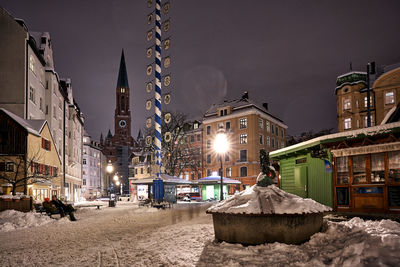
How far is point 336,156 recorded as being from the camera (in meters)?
14.3

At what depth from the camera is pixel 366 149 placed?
13.0 meters

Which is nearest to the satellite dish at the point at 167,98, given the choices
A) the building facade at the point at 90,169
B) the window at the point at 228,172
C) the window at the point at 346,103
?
the window at the point at 346,103

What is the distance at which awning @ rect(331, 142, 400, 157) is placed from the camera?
12196mm

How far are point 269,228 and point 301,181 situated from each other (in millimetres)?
11090

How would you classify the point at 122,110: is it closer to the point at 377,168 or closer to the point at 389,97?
the point at 389,97

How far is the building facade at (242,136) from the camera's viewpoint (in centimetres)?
5288

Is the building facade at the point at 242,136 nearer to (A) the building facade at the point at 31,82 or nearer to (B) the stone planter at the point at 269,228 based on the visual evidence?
(A) the building facade at the point at 31,82

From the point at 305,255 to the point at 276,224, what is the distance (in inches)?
38.2

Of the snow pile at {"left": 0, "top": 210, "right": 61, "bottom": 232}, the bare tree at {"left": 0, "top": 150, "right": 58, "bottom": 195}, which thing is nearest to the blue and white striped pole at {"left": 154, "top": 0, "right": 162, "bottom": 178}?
the bare tree at {"left": 0, "top": 150, "right": 58, "bottom": 195}

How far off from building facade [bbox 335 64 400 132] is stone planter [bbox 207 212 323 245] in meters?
37.0

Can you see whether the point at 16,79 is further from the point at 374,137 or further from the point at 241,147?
the point at 241,147

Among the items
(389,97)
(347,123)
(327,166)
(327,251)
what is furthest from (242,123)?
(327,251)

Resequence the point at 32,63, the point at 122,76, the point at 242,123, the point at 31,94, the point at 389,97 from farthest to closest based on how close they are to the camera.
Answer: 1. the point at 122,76
2. the point at 242,123
3. the point at 389,97
4. the point at 32,63
5. the point at 31,94

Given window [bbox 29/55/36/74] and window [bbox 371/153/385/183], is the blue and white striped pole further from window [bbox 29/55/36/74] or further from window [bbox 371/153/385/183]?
window [bbox 371/153/385/183]
